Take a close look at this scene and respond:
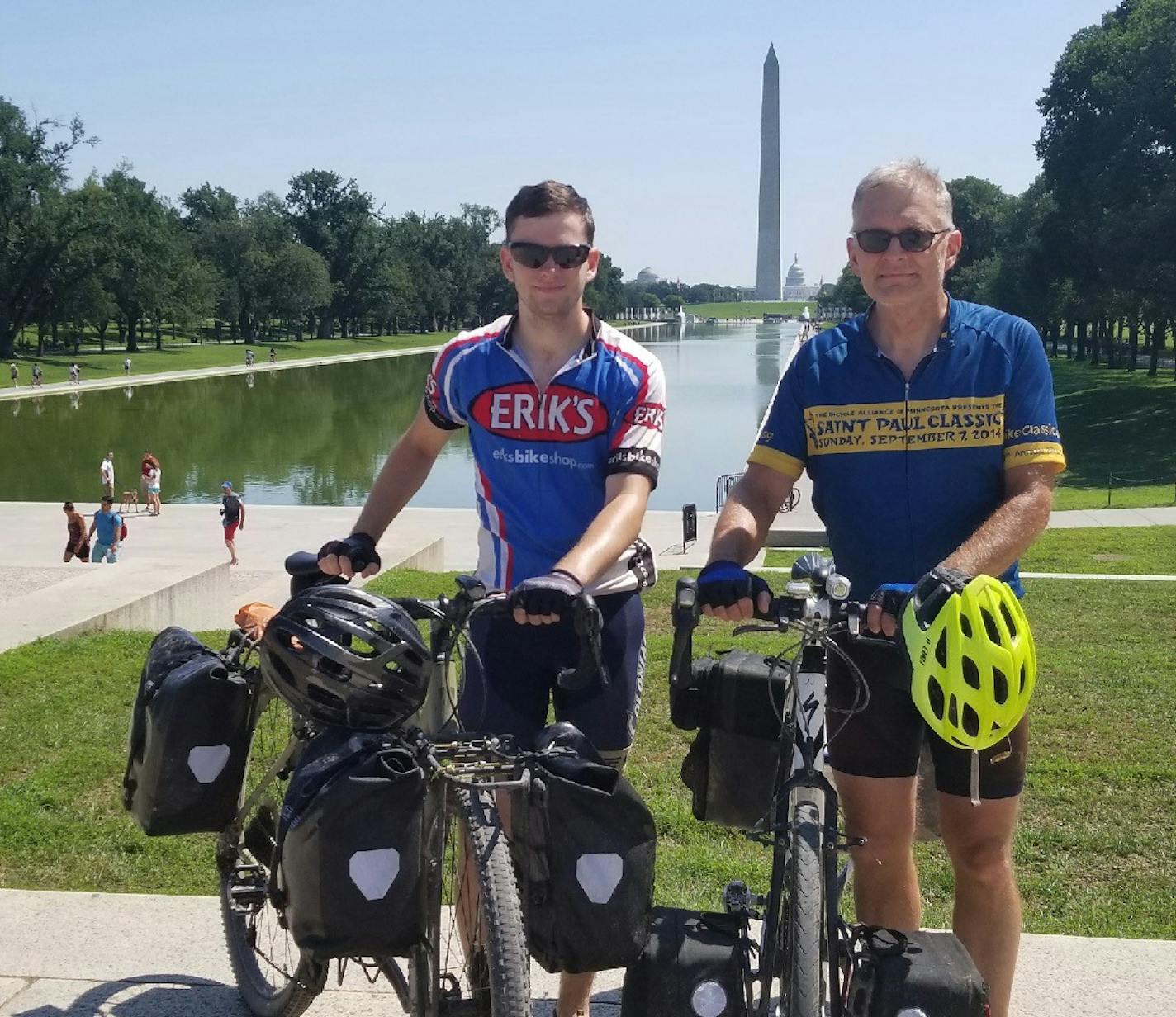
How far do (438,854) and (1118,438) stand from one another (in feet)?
131

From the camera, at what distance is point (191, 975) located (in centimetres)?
375

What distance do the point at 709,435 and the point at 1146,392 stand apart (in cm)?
1823

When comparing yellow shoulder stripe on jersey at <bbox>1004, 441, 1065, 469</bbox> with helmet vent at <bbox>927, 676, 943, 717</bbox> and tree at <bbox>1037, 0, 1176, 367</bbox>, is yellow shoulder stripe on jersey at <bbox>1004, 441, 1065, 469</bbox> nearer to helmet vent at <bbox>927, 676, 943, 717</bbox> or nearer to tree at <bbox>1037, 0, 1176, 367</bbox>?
helmet vent at <bbox>927, 676, 943, 717</bbox>

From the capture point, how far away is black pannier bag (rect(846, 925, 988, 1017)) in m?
2.61

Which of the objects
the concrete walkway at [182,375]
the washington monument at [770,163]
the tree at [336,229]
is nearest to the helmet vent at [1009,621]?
the concrete walkway at [182,375]

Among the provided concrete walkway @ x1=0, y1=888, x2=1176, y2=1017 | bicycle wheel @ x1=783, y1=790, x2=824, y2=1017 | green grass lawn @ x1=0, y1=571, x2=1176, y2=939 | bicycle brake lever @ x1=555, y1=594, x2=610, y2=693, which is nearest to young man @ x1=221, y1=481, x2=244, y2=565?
green grass lawn @ x1=0, y1=571, x2=1176, y2=939

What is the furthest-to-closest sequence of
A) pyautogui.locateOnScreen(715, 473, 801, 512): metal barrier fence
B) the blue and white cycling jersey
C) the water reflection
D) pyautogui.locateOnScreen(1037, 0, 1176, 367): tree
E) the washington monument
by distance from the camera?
the washington monument → pyautogui.locateOnScreen(1037, 0, 1176, 367): tree → the water reflection → pyautogui.locateOnScreen(715, 473, 801, 512): metal barrier fence → the blue and white cycling jersey

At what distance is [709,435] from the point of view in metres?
43.0

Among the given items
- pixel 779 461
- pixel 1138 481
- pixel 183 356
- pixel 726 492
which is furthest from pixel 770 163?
pixel 779 461

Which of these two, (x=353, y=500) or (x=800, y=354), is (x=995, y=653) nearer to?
(x=800, y=354)

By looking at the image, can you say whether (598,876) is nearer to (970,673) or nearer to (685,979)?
(685,979)

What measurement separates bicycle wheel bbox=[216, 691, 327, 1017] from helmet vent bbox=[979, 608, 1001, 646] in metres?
1.81

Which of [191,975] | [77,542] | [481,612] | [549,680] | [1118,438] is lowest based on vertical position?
[77,542]

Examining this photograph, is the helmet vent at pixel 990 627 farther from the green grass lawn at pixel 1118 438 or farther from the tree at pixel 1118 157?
the tree at pixel 1118 157
